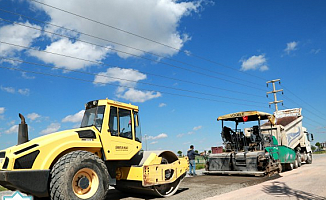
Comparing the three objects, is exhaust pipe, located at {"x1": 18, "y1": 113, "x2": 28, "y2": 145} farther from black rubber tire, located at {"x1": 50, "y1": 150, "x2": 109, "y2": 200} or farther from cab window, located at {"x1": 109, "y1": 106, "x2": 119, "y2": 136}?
cab window, located at {"x1": 109, "y1": 106, "x2": 119, "y2": 136}

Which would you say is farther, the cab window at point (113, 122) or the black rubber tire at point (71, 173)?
the cab window at point (113, 122)

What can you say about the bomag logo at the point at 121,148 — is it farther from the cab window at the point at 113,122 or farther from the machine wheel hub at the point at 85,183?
the machine wheel hub at the point at 85,183

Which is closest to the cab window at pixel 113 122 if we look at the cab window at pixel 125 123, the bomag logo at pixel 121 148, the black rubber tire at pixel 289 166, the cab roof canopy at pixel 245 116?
the cab window at pixel 125 123

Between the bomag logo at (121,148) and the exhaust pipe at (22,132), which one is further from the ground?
the exhaust pipe at (22,132)

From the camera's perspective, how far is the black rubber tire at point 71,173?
18.3 ft

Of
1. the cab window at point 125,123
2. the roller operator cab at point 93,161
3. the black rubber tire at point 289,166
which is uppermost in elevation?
the cab window at point 125,123

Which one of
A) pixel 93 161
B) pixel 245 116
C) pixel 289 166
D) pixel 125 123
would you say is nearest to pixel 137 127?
pixel 125 123

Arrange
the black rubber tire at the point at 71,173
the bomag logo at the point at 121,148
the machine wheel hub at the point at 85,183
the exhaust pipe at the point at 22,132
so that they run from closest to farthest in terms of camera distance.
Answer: the black rubber tire at the point at 71,173, the machine wheel hub at the point at 85,183, the exhaust pipe at the point at 22,132, the bomag logo at the point at 121,148

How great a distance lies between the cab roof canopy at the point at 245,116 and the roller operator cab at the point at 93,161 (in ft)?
17.0

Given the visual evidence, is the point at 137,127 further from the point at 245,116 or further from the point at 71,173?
the point at 245,116

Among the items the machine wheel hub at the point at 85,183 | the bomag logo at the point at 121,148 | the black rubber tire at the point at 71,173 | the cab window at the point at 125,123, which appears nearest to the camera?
the black rubber tire at the point at 71,173

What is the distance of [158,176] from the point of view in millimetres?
7691

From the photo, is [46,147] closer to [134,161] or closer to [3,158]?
[3,158]

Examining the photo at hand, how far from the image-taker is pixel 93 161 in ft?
20.8
